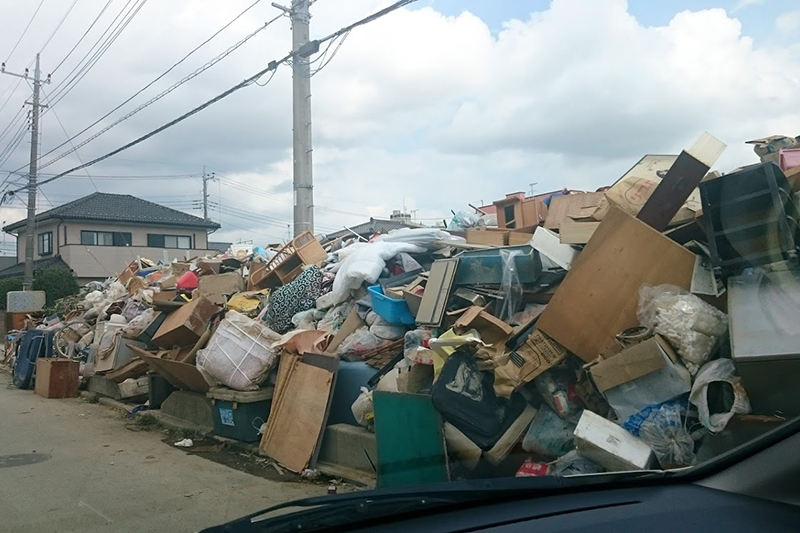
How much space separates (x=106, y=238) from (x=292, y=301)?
2917 centimetres

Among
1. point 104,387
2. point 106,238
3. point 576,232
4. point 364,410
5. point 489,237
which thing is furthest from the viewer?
point 106,238

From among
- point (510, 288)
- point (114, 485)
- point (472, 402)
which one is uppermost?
point (510, 288)

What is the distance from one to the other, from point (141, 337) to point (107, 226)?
2633 cm

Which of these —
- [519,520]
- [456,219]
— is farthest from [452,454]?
[456,219]

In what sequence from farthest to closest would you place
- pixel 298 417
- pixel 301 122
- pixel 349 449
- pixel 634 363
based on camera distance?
pixel 301 122 < pixel 298 417 < pixel 349 449 < pixel 634 363

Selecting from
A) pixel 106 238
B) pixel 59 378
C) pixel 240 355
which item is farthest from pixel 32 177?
pixel 240 355

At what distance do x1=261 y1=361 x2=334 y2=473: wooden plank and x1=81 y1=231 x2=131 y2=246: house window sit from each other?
101 ft

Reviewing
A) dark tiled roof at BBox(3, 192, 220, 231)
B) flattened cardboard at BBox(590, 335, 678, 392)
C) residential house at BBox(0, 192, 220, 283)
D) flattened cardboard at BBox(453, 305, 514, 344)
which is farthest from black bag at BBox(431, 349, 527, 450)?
dark tiled roof at BBox(3, 192, 220, 231)

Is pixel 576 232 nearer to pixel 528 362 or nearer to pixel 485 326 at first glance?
pixel 485 326

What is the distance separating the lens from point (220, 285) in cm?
1186

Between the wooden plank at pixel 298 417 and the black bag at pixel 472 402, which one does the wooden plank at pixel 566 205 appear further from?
the wooden plank at pixel 298 417

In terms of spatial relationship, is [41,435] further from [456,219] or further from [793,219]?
[793,219]

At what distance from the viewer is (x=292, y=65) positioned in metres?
14.1

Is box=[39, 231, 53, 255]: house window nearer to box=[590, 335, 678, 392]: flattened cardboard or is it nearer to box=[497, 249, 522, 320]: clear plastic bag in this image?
box=[497, 249, 522, 320]: clear plastic bag
